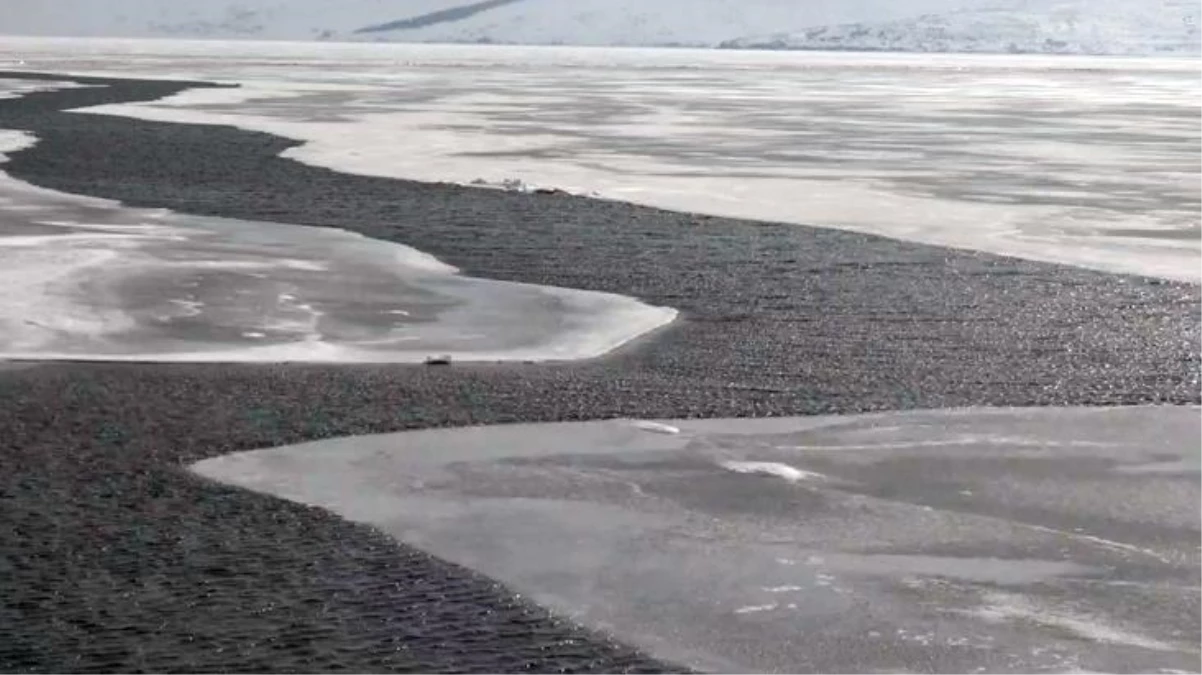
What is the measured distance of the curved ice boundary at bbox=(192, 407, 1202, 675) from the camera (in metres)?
4.88

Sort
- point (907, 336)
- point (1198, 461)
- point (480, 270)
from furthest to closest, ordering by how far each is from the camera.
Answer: point (480, 270)
point (907, 336)
point (1198, 461)

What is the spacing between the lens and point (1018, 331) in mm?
9844

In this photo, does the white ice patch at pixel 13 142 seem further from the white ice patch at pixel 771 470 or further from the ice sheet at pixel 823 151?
the white ice patch at pixel 771 470

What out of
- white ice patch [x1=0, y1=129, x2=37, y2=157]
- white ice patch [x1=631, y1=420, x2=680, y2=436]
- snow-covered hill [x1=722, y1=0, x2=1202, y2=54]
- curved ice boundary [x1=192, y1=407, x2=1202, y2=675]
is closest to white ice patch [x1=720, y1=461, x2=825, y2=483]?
curved ice boundary [x1=192, y1=407, x2=1202, y2=675]

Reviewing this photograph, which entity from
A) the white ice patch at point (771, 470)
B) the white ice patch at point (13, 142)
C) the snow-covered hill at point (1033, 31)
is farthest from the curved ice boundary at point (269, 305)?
the snow-covered hill at point (1033, 31)

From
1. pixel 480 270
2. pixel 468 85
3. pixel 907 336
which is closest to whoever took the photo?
pixel 907 336

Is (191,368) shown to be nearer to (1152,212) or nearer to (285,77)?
(1152,212)

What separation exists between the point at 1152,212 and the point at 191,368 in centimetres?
974

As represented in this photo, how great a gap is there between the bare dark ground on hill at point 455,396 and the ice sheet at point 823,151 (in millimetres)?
1593

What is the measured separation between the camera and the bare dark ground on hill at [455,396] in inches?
192

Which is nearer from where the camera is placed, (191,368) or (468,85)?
(191,368)

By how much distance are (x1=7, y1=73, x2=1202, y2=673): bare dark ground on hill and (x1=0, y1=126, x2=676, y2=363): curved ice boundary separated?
363mm

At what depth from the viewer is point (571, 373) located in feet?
28.2

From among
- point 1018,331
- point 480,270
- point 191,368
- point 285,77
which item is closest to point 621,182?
point 480,270
